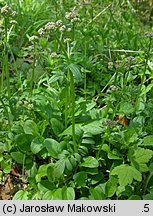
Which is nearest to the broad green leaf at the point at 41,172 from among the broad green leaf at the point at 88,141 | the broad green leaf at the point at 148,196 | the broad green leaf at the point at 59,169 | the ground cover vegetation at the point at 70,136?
the ground cover vegetation at the point at 70,136

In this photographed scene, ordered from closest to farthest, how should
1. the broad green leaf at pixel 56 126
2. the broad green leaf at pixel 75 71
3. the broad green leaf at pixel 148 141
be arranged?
the broad green leaf at pixel 75 71 → the broad green leaf at pixel 148 141 → the broad green leaf at pixel 56 126

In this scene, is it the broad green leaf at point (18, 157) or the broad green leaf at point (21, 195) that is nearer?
the broad green leaf at point (21, 195)

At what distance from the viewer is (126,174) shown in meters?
1.67

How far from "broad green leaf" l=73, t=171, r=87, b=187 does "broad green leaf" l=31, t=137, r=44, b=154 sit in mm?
219

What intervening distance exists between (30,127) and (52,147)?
6.4 inches

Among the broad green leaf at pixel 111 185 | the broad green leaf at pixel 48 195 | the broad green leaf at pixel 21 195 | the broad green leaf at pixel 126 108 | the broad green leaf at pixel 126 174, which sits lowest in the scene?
the broad green leaf at pixel 21 195

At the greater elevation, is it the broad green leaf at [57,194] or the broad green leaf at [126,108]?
the broad green leaf at [126,108]

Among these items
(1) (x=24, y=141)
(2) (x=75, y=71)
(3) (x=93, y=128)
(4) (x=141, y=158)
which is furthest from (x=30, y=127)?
(4) (x=141, y=158)

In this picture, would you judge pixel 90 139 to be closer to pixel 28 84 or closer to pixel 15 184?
pixel 15 184

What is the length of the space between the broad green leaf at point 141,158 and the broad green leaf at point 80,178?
245mm

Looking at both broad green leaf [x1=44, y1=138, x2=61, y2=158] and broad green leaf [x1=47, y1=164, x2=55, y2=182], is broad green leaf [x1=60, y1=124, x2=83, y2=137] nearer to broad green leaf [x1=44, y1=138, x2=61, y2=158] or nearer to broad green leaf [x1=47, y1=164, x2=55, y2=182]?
broad green leaf [x1=44, y1=138, x2=61, y2=158]

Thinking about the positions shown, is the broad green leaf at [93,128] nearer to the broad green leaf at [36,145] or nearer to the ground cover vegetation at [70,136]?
the ground cover vegetation at [70,136]

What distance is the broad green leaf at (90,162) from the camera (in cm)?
179

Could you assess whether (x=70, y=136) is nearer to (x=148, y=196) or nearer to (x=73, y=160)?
(x=73, y=160)
